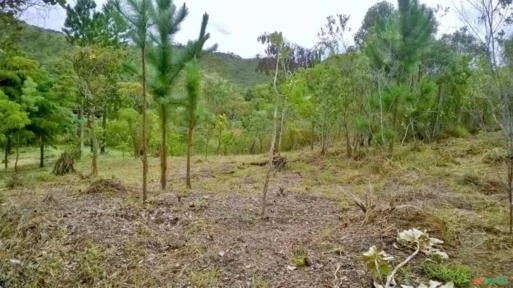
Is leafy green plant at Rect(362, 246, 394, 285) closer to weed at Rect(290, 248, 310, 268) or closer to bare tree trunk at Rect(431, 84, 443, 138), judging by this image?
weed at Rect(290, 248, 310, 268)

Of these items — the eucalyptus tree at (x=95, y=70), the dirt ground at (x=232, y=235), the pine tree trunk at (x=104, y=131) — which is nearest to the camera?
the dirt ground at (x=232, y=235)

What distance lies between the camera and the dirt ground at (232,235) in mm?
5961

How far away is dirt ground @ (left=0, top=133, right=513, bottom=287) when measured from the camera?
5.96 meters

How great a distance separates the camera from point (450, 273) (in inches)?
228

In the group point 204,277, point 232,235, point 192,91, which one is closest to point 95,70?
point 192,91

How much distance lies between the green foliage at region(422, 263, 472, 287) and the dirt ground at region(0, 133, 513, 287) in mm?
134

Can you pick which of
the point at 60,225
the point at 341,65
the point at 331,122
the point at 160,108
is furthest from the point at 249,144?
the point at 60,225

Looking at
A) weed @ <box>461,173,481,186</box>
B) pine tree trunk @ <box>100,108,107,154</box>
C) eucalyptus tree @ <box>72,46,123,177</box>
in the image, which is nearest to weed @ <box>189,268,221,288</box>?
weed @ <box>461,173,481,186</box>

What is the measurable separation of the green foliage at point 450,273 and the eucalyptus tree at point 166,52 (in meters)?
7.57

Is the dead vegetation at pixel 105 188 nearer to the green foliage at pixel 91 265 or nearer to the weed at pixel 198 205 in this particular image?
the weed at pixel 198 205

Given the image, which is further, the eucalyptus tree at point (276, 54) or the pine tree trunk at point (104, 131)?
the pine tree trunk at point (104, 131)

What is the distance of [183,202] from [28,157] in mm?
20587

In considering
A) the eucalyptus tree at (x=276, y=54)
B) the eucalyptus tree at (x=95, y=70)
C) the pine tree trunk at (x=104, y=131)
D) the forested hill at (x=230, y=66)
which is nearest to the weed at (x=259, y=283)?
the eucalyptus tree at (x=276, y=54)

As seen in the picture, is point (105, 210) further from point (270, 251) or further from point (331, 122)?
point (331, 122)
